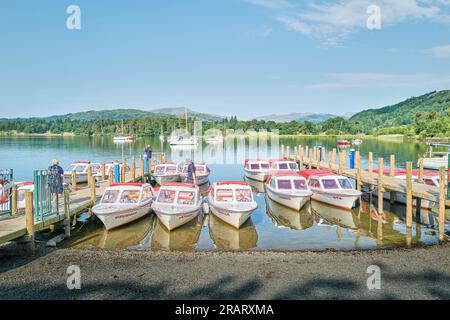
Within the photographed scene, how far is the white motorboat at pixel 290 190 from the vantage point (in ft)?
80.2

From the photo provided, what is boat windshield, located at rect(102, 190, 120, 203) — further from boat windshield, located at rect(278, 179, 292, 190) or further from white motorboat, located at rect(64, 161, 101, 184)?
white motorboat, located at rect(64, 161, 101, 184)

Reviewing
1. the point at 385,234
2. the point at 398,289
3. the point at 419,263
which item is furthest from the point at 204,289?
the point at 385,234

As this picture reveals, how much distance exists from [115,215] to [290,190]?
11.1 meters

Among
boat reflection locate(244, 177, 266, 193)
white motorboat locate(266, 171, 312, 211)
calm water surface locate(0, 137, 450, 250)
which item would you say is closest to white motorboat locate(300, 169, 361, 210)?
calm water surface locate(0, 137, 450, 250)

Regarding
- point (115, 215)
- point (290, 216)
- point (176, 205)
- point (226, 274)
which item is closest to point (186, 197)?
point (176, 205)

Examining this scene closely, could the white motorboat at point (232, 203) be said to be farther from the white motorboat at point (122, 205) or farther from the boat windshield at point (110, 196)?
the boat windshield at point (110, 196)

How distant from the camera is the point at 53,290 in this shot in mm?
11359

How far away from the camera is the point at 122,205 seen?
2039cm

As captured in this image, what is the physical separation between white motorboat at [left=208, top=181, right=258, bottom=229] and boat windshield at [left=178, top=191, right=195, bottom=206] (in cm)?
109

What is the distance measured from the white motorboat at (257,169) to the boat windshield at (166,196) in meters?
18.4

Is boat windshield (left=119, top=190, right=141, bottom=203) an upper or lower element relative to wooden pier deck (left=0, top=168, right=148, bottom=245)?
upper

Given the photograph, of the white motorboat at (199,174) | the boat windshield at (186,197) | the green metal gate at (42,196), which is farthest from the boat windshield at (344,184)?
the green metal gate at (42,196)

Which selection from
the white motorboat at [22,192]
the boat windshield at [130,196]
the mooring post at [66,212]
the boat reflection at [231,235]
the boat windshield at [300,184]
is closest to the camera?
the mooring post at [66,212]

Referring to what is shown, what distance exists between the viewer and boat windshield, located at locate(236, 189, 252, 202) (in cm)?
2152
